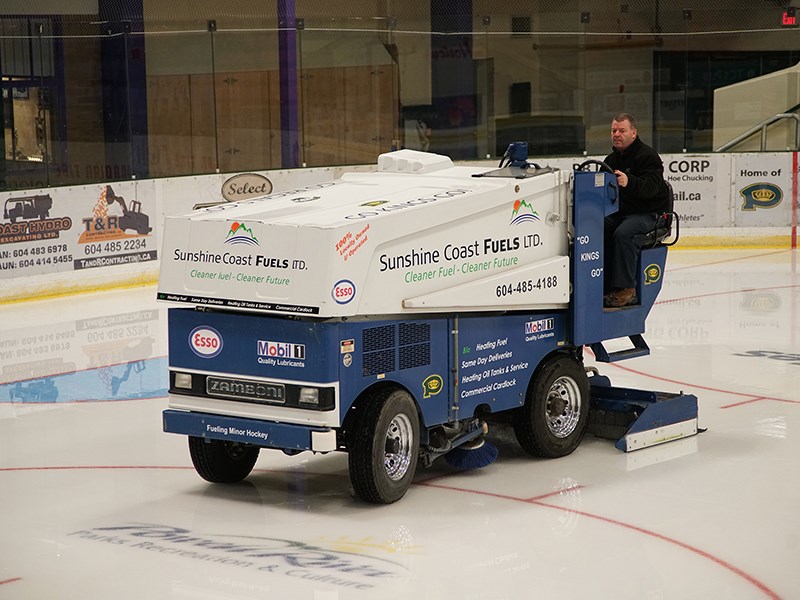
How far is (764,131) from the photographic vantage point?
15750mm

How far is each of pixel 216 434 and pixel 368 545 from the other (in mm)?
956

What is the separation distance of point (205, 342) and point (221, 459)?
688mm

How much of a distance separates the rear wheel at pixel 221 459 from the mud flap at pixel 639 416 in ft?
6.37

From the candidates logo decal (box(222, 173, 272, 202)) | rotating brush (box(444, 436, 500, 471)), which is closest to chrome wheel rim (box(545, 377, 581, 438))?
rotating brush (box(444, 436, 500, 471))

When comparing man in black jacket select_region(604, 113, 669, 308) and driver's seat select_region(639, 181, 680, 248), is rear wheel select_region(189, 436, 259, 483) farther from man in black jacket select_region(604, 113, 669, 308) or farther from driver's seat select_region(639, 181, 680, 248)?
driver's seat select_region(639, 181, 680, 248)

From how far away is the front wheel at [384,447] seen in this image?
5805mm

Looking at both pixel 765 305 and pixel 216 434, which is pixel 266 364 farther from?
pixel 765 305

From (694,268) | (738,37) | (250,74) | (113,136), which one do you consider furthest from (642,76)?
(113,136)

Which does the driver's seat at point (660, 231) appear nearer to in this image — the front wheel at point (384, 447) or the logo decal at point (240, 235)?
the front wheel at point (384, 447)

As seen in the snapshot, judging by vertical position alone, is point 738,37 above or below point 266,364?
above

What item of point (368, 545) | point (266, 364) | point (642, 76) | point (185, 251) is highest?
point (642, 76)

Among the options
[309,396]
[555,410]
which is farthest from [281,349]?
[555,410]

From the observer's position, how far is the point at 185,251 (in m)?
6.04

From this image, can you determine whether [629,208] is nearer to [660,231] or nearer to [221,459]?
[660,231]
